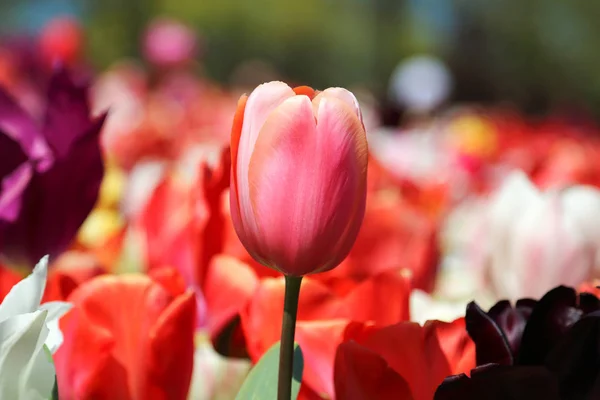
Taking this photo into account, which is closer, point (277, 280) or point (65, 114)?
point (277, 280)

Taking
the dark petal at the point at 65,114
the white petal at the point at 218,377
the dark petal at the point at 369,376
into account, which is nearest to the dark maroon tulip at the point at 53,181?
the dark petal at the point at 65,114

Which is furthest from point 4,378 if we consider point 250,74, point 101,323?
point 250,74

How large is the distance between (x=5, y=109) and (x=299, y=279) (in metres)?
0.32

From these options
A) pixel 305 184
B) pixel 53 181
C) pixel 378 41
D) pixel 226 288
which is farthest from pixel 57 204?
pixel 378 41

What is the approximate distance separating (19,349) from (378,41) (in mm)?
6939

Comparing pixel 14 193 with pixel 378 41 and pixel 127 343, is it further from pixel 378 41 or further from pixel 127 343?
pixel 378 41

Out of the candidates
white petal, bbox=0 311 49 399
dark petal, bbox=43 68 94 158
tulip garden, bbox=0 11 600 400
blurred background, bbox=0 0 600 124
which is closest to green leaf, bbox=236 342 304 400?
tulip garden, bbox=0 11 600 400

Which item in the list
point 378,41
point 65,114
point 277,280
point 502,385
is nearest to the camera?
point 502,385

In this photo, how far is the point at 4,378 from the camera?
1.13 feet

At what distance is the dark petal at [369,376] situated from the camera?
1.26 ft

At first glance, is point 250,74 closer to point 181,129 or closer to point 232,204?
point 181,129

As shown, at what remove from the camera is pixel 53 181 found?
0.51 m

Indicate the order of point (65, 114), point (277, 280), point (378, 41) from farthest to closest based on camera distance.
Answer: point (378, 41)
point (65, 114)
point (277, 280)

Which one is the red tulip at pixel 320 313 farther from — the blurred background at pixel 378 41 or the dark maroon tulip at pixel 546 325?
the blurred background at pixel 378 41
